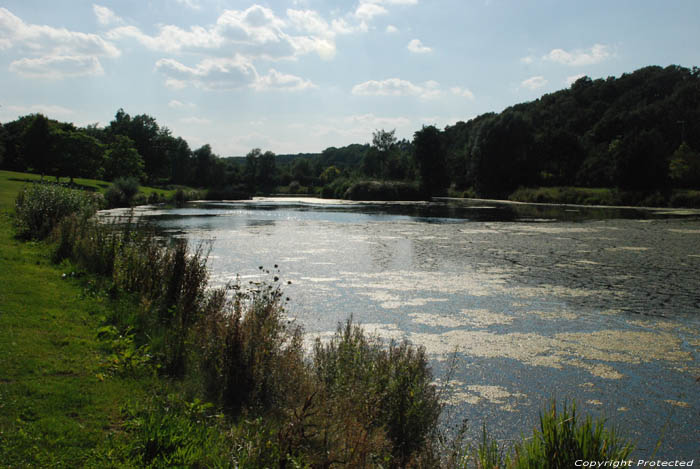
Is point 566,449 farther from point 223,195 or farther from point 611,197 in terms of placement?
point 223,195

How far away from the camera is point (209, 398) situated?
5215 mm

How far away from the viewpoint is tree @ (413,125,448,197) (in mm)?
85062

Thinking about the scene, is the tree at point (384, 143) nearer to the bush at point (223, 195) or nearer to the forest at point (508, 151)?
the forest at point (508, 151)

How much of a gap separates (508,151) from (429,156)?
1345 centimetres

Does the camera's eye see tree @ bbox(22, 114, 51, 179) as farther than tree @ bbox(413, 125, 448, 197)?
No

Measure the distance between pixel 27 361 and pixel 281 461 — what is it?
3.60 metres

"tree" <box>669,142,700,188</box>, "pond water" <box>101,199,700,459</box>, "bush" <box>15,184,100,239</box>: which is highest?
"tree" <box>669,142,700,188</box>

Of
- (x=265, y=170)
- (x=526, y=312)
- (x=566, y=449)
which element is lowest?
(x=526, y=312)

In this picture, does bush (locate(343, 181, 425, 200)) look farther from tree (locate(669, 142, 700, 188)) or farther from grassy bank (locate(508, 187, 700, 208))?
tree (locate(669, 142, 700, 188))

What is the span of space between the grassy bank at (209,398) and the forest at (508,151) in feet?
172

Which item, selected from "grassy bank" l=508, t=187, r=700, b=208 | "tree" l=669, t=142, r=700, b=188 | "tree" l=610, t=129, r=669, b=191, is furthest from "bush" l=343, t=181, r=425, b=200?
"tree" l=669, t=142, r=700, b=188

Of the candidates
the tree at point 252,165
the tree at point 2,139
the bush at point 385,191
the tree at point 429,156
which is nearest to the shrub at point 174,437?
the bush at point 385,191

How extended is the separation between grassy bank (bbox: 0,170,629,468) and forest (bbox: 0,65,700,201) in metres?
52.6


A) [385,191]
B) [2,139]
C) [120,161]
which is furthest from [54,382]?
[2,139]
